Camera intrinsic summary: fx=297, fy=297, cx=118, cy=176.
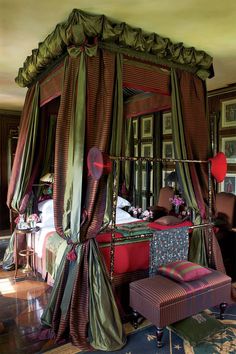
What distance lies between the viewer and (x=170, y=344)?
2525 mm

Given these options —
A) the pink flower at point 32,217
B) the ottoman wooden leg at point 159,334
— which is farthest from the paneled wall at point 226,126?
the pink flower at point 32,217

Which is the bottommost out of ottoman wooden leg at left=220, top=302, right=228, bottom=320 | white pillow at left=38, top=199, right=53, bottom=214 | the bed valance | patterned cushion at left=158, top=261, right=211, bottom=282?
ottoman wooden leg at left=220, top=302, right=228, bottom=320

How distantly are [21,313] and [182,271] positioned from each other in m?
1.72

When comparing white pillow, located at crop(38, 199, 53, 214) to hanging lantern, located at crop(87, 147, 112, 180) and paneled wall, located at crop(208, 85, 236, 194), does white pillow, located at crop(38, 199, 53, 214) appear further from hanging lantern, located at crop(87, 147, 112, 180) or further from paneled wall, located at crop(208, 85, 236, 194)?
paneled wall, located at crop(208, 85, 236, 194)

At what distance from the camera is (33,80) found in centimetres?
375

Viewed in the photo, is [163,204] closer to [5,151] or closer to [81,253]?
[81,253]

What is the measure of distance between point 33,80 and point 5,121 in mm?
3507

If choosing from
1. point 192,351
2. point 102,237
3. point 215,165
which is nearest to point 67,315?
point 102,237

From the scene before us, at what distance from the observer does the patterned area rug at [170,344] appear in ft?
7.93

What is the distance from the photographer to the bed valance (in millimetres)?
2469

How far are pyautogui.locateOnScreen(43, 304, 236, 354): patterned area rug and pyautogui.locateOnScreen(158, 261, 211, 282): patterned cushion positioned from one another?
455 mm

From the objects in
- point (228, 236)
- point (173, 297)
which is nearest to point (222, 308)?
point (173, 297)

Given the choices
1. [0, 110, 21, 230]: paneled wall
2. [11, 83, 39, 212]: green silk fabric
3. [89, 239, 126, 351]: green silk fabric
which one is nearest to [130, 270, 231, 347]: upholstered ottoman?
[89, 239, 126, 351]: green silk fabric

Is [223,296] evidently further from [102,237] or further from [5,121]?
[5,121]
